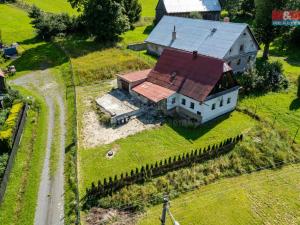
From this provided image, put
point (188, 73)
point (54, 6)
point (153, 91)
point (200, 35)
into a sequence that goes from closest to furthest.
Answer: point (188, 73) < point (153, 91) < point (200, 35) < point (54, 6)

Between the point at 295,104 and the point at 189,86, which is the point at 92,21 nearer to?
the point at 189,86

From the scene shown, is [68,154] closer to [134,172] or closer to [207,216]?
[134,172]

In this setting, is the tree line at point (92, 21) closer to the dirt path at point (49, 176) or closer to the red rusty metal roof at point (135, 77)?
the dirt path at point (49, 176)

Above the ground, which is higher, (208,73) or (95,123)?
(208,73)

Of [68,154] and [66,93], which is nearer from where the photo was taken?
[68,154]

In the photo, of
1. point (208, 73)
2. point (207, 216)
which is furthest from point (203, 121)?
point (207, 216)

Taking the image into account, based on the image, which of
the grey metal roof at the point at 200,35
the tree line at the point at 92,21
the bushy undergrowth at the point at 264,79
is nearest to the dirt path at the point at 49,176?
the tree line at the point at 92,21

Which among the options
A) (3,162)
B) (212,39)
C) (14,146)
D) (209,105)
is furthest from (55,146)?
(212,39)
